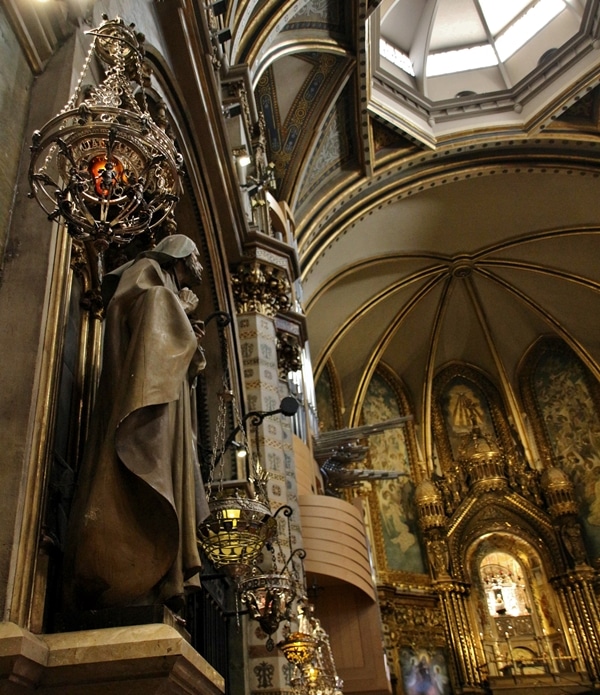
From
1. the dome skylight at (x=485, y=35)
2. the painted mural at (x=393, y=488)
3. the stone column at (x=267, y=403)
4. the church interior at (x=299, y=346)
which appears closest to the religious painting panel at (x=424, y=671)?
the church interior at (x=299, y=346)

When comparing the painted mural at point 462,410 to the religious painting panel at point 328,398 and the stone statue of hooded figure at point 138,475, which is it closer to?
the religious painting panel at point 328,398

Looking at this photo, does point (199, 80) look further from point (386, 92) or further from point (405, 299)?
point (405, 299)

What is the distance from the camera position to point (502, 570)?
14023mm

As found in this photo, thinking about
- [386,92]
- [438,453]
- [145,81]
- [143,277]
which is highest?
[386,92]

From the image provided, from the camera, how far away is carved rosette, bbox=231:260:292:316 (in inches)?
273

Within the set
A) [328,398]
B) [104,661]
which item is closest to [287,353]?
[104,661]

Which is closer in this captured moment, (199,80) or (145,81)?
(145,81)

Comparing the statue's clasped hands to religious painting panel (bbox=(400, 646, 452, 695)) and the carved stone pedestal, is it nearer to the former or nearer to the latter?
the carved stone pedestal

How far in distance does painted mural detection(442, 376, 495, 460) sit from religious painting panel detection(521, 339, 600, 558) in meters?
0.99

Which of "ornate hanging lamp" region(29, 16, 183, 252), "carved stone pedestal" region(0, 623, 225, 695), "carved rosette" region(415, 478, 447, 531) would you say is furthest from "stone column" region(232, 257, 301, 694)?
"carved rosette" region(415, 478, 447, 531)

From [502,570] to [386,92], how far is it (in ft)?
31.3

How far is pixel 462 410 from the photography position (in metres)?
16.1

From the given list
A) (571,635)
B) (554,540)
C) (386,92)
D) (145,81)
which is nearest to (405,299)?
(386,92)

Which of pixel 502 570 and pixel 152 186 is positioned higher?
pixel 502 570
